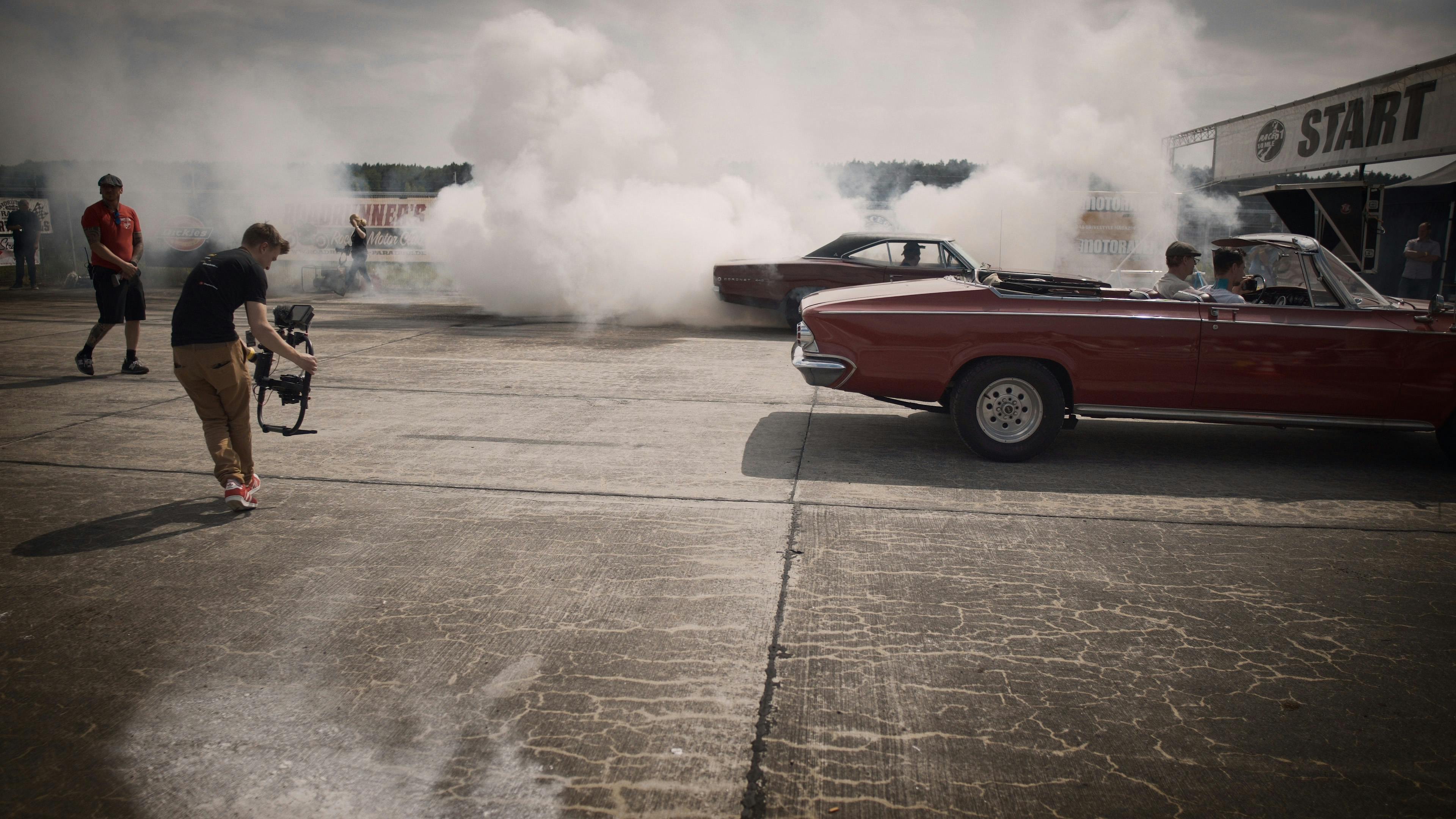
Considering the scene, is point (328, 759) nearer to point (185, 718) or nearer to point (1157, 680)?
point (185, 718)

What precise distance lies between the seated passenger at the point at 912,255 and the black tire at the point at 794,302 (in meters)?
1.16

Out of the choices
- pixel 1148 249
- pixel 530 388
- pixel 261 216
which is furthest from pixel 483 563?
pixel 261 216

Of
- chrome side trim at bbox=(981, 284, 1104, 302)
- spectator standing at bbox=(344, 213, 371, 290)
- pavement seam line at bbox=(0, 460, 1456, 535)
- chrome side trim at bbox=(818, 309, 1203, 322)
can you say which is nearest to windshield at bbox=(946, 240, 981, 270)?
chrome side trim at bbox=(981, 284, 1104, 302)

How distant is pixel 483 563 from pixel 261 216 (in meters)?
20.9

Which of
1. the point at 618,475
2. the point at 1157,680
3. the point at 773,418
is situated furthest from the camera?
the point at 773,418

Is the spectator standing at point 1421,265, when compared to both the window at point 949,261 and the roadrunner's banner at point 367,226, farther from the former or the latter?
the roadrunner's banner at point 367,226

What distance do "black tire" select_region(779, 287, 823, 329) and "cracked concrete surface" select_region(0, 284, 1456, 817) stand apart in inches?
226

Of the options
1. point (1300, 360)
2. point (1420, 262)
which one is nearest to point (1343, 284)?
point (1300, 360)

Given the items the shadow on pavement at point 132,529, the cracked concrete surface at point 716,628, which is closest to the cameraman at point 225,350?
the shadow on pavement at point 132,529

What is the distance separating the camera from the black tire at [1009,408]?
538 cm

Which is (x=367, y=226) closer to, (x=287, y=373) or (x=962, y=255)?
(x=962, y=255)

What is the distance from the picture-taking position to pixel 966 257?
1097 centimetres

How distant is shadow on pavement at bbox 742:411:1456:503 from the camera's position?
503cm

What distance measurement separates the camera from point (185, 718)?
2.59m
